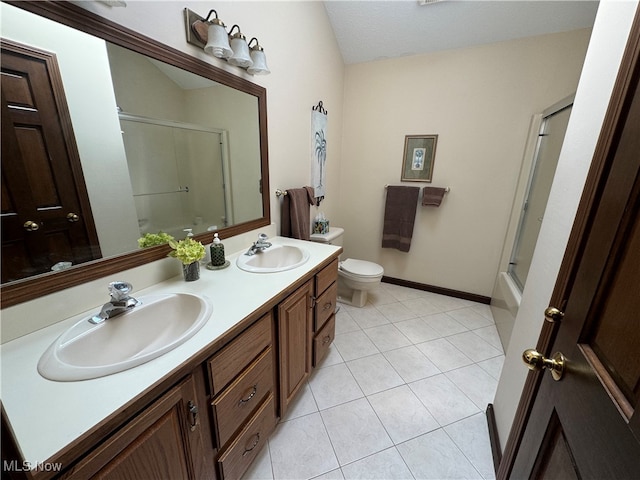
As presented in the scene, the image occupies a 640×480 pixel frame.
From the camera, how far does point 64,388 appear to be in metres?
0.61

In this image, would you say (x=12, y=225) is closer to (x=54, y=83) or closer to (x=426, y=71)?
(x=54, y=83)

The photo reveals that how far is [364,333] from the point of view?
2176mm

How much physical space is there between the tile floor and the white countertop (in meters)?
0.87

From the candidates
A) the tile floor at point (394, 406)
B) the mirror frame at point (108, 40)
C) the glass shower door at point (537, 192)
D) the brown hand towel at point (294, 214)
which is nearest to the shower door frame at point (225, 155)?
the mirror frame at point (108, 40)

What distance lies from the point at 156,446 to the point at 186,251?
0.67 meters

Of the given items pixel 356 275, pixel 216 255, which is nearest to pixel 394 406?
pixel 356 275

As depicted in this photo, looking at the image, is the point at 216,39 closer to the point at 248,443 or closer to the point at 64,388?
the point at 64,388

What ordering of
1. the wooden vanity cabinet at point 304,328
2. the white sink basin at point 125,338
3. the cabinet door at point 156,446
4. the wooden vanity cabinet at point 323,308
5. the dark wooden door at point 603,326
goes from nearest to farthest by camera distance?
the dark wooden door at point 603,326
the cabinet door at point 156,446
the white sink basin at point 125,338
the wooden vanity cabinet at point 304,328
the wooden vanity cabinet at point 323,308

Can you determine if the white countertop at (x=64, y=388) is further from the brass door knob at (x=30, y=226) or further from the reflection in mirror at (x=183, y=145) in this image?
the reflection in mirror at (x=183, y=145)

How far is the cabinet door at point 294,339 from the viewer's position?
120 centimetres

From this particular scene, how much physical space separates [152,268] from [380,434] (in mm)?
1408

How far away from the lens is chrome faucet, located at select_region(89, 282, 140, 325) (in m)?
0.86

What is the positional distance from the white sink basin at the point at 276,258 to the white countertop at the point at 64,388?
0.48 metres

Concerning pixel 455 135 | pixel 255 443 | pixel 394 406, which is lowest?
pixel 394 406
